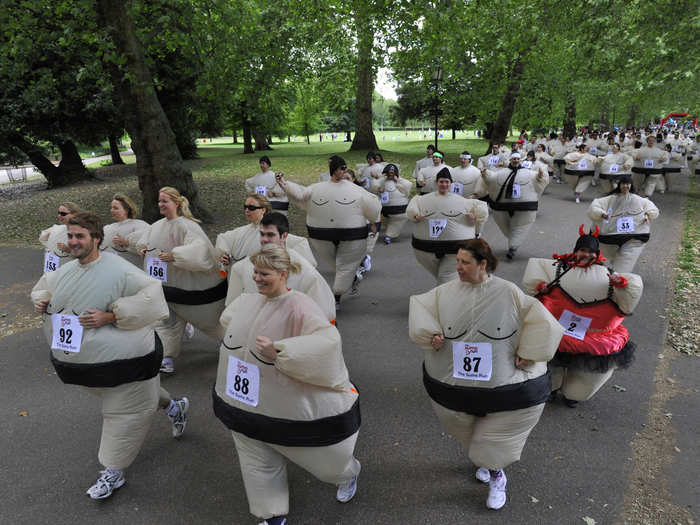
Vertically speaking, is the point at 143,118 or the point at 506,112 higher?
the point at 506,112

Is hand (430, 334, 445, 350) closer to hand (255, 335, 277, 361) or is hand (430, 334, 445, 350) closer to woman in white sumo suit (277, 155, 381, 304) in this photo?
hand (255, 335, 277, 361)

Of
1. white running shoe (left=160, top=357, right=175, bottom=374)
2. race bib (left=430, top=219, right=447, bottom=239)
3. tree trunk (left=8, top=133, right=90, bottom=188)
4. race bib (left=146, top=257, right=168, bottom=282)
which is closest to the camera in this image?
race bib (left=146, top=257, right=168, bottom=282)

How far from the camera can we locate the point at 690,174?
2302cm

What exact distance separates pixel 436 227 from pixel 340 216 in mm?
1334

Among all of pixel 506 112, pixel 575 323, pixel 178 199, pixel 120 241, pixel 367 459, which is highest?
pixel 506 112

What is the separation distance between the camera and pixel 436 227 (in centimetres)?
627

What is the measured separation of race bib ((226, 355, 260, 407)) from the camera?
8.84ft

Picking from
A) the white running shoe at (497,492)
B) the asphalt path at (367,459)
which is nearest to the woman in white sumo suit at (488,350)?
the white running shoe at (497,492)

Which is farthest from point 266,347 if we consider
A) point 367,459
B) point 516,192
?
point 516,192

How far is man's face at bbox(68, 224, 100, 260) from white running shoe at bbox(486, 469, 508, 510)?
3303 mm

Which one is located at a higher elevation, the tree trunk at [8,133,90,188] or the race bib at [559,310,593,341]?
the tree trunk at [8,133,90,188]

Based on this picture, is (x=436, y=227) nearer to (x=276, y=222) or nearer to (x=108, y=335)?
(x=276, y=222)

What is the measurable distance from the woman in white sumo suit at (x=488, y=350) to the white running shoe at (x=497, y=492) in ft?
0.76

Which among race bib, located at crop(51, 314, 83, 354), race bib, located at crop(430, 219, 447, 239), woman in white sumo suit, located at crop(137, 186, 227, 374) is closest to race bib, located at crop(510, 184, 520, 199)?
race bib, located at crop(430, 219, 447, 239)
